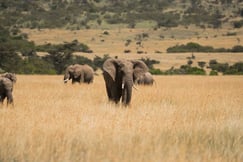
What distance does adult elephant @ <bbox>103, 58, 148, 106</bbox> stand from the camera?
13352 millimetres

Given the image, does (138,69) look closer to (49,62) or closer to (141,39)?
(49,62)

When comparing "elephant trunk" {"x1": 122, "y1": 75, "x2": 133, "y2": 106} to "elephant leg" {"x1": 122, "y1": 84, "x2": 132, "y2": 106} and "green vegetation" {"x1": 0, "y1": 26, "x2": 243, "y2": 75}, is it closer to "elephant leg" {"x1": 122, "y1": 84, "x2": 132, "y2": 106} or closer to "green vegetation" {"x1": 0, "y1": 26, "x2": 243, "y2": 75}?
"elephant leg" {"x1": 122, "y1": 84, "x2": 132, "y2": 106}

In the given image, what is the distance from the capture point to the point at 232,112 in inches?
460

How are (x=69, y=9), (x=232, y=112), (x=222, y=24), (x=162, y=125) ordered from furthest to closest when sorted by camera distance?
(x=69, y=9) < (x=222, y=24) < (x=232, y=112) < (x=162, y=125)

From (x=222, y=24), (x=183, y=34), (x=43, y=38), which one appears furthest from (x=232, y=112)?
(x=222, y=24)

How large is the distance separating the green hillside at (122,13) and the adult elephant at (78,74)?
81.3 m

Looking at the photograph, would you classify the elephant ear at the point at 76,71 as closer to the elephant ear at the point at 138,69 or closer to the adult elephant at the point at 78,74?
the adult elephant at the point at 78,74

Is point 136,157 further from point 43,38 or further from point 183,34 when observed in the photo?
point 183,34

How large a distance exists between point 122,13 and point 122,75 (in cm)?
12043

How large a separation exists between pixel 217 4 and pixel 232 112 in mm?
129074

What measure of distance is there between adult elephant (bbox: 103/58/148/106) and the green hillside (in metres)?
96.1

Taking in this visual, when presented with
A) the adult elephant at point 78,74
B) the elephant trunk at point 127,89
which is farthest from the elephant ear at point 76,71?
the elephant trunk at point 127,89

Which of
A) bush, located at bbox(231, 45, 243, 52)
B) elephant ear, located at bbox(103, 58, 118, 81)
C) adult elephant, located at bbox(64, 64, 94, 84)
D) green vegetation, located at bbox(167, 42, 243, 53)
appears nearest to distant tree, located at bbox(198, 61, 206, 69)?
bush, located at bbox(231, 45, 243, 52)

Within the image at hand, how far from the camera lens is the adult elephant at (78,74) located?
27.7 metres
